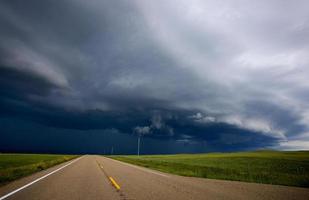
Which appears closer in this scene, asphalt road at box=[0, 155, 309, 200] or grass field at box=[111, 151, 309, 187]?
asphalt road at box=[0, 155, 309, 200]

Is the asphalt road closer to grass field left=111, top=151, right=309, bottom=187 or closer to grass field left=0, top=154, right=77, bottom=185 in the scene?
grass field left=0, top=154, right=77, bottom=185

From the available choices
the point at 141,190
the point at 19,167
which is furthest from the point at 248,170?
the point at 19,167

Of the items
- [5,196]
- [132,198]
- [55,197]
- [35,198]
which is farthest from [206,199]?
[5,196]

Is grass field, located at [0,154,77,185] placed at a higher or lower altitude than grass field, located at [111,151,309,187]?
higher

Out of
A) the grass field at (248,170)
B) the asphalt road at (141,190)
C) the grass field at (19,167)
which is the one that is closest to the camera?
the asphalt road at (141,190)

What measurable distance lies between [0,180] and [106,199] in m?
8.10

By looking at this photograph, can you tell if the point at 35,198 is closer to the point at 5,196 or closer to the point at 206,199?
the point at 5,196

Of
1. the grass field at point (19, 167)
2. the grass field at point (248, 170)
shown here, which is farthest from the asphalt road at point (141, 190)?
the grass field at point (248, 170)

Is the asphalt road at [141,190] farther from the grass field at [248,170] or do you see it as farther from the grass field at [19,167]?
the grass field at [248,170]

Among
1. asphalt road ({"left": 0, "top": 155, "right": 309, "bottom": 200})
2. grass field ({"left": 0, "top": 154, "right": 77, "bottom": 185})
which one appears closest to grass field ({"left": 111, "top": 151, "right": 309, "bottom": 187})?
asphalt road ({"left": 0, "top": 155, "right": 309, "bottom": 200})

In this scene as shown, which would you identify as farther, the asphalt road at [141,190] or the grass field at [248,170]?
the grass field at [248,170]

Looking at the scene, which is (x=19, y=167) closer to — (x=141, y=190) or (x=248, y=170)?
(x=141, y=190)

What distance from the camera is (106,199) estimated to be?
6.88 m

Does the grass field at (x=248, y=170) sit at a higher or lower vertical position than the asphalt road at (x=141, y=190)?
lower
